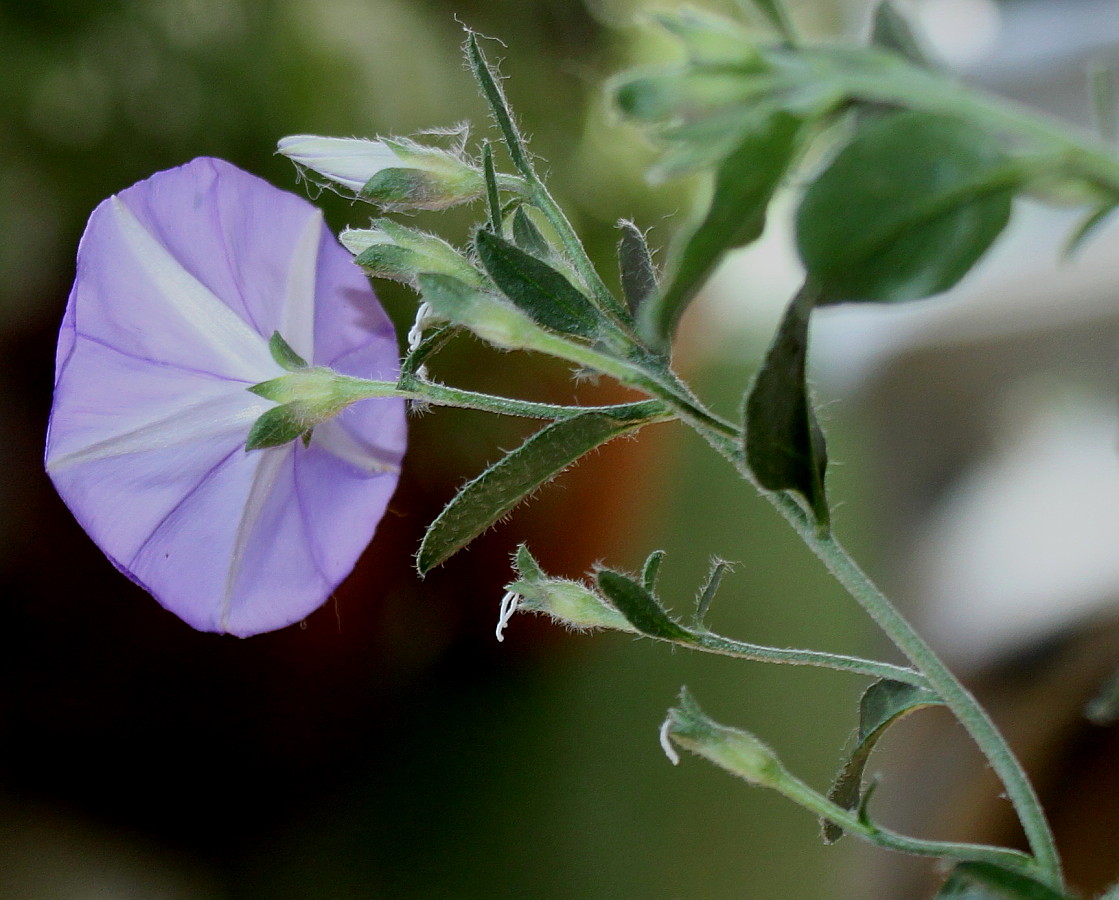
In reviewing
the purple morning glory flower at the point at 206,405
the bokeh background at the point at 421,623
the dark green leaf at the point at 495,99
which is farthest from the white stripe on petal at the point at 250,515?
the bokeh background at the point at 421,623

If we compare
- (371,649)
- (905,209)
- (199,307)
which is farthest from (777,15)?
(371,649)

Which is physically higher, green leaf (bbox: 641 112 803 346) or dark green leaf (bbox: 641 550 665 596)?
green leaf (bbox: 641 112 803 346)

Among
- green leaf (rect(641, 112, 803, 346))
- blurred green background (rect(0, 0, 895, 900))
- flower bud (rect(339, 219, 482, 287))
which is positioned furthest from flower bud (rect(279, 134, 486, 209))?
blurred green background (rect(0, 0, 895, 900))

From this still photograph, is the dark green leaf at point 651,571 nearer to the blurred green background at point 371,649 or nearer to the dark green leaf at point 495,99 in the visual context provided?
the dark green leaf at point 495,99

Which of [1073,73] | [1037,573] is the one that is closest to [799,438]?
[1037,573]

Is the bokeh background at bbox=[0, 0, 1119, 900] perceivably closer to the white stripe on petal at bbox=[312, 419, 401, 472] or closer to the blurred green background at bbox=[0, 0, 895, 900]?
the blurred green background at bbox=[0, 0, 895, 900]
